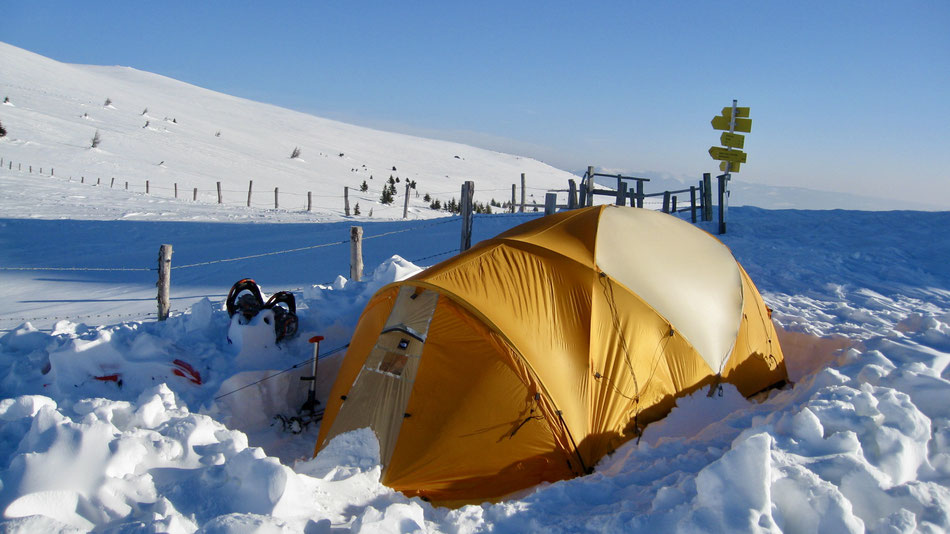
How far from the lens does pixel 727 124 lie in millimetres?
14508

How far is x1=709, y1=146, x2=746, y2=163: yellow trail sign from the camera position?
14.4 meters

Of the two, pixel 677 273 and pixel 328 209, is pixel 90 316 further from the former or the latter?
pixel 328 209

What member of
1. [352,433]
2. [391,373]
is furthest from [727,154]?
[352,433]

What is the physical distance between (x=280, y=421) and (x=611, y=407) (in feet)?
9.89

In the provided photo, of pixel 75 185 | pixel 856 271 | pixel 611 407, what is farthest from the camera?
pixel 75 185

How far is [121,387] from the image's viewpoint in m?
5.33

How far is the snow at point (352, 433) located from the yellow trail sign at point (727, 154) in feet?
6.28

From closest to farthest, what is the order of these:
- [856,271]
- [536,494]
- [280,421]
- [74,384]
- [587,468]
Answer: [536,494], [587,468], [74,384], [280,421], [856,271]

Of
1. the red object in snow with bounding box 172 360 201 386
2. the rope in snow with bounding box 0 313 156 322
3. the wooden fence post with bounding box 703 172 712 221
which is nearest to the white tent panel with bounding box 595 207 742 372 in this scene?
the red object in snow with bounding box 172 360 201 386

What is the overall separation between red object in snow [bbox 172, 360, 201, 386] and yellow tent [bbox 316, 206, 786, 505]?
57.1 inches

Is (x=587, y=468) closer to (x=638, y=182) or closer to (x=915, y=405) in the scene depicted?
(x=915, y=405)

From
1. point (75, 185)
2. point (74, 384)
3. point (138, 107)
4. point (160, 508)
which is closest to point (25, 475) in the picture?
point (160, 508)

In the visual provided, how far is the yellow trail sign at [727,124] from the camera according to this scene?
14.2 meters

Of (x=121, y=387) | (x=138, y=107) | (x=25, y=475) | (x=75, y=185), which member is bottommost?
(x=121, y=387)
